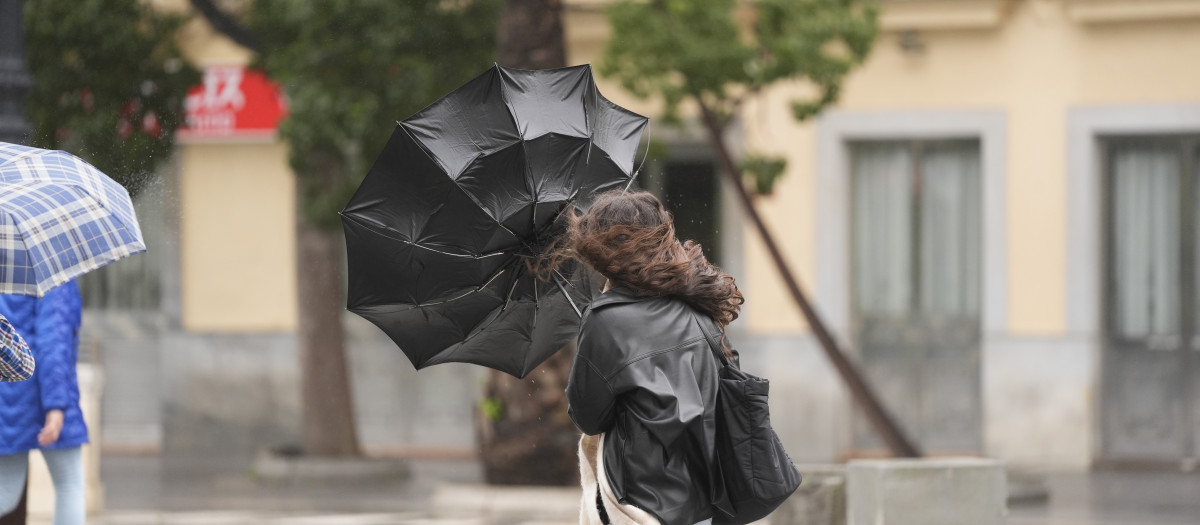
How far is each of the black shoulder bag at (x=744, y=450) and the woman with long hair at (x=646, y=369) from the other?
4 centimetres

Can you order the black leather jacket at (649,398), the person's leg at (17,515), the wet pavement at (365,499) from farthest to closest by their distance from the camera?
the wet pavement at (365,499)
the person's leg at (17,515)
the black leather jacket at (649,398)

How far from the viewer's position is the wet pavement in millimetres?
10172

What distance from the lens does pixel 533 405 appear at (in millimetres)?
9758

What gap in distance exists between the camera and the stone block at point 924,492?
662 cm

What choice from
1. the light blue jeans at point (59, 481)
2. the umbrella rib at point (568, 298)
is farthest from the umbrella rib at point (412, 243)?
the light blue jeans at point (59, 481)

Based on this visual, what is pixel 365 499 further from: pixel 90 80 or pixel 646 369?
pixel 646 369

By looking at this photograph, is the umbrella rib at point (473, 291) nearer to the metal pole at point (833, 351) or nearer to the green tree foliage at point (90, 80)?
the metal pole at point (833, 351)

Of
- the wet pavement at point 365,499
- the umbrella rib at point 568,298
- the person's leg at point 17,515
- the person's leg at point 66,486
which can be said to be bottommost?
the wet pavement at point 365,499

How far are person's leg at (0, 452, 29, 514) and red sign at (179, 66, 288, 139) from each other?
8358 mm

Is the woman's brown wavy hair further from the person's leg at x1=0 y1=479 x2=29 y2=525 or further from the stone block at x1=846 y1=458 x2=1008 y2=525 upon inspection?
the person's leg at x1=0 y1=479 x2=29 y2=525

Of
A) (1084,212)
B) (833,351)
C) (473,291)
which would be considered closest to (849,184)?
(1084,212)

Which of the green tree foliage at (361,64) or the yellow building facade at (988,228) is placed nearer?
the green tree foliage at (361,64)

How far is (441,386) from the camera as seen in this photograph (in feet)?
47.2

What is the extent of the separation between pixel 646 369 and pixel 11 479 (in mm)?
3546
